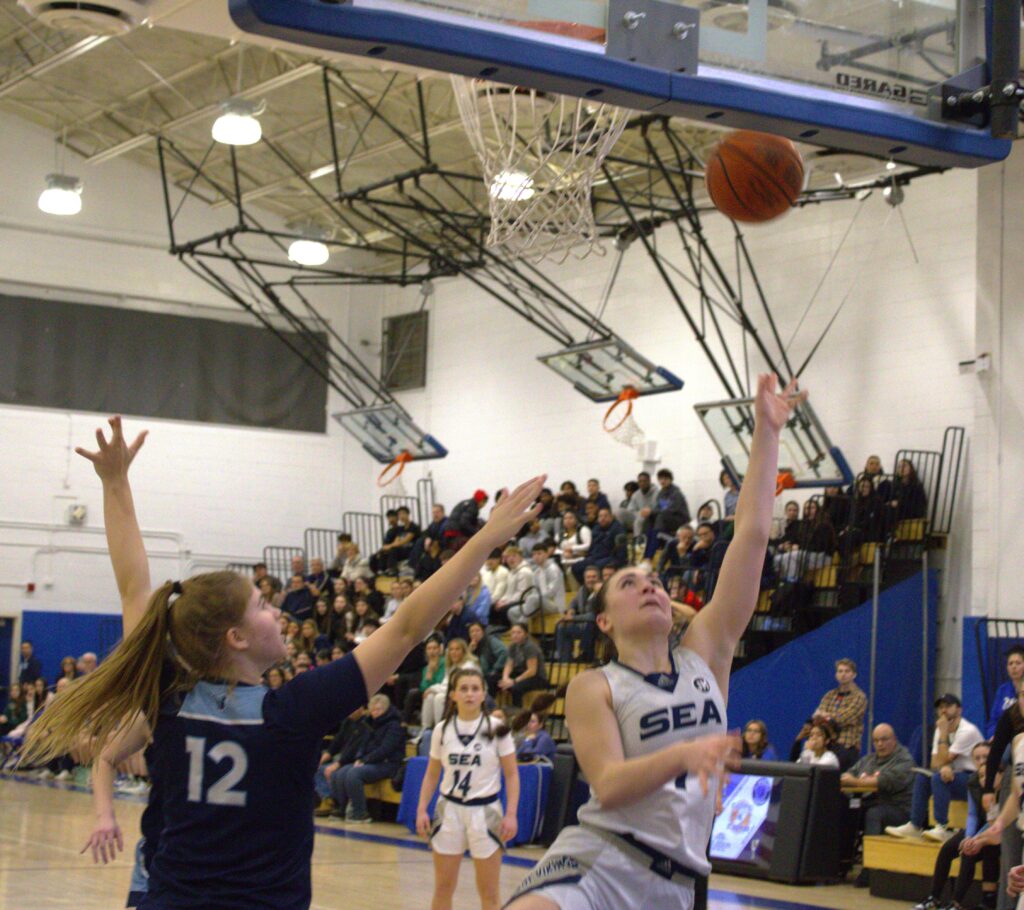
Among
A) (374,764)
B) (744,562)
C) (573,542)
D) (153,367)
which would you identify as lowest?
Answer: (374,764)

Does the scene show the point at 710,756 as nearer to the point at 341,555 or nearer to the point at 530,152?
the point at 530,152

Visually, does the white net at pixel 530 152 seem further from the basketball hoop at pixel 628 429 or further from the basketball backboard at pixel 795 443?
the basketball hoop at pixel 628 429

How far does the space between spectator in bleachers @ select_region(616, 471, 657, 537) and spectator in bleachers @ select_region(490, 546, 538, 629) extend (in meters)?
1.47

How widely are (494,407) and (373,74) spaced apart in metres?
6.27

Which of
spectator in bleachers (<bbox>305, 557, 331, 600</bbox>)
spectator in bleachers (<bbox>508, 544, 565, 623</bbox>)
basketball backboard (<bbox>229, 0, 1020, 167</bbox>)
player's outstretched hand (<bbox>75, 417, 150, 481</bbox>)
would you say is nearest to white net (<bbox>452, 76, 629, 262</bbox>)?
basketball backboard (<bbox>229, 0, 1020, 167</bbox>)

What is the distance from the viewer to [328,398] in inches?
1008

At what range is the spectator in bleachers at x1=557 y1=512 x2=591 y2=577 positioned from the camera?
1859cm

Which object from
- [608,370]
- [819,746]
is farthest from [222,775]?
[608,370]

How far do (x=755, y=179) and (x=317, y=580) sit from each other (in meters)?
16.1

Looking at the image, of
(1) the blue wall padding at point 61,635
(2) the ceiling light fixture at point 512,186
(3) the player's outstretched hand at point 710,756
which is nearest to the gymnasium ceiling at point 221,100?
(1) the blue wall padding at point 61,635

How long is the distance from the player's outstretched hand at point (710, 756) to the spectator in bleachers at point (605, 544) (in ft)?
48.1

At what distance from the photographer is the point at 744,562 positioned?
11.9 feet

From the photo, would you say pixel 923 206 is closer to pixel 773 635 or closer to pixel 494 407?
pixel 773 635

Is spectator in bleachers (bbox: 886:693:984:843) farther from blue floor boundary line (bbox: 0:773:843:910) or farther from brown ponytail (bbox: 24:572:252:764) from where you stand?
brown ponytail (bbox: 24:572:252:764)
